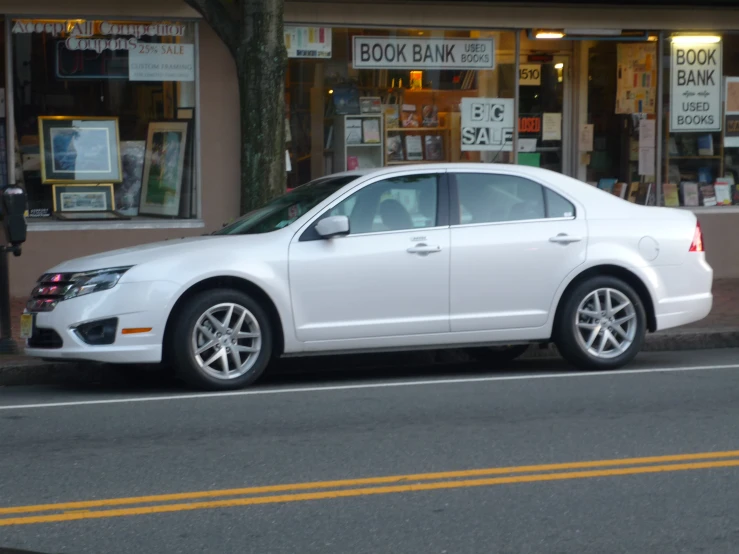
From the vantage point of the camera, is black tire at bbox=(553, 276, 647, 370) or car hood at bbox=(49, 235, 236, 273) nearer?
car hood at bbox=(49, 235, 236, 273)

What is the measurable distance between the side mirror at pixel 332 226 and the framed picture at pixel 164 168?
572cm

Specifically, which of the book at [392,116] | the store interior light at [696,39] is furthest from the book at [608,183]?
the book at [392,116]

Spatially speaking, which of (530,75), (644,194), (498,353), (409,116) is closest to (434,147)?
(409,116)

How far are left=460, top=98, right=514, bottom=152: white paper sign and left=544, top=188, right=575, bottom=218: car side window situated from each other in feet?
18.8

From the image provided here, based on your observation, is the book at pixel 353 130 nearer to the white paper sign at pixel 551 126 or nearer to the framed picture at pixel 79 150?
the white paper sign at pixel 551 126

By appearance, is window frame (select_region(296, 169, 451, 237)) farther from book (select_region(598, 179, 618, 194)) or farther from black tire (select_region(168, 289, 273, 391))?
book (select_region(598, 179, 618, 194))

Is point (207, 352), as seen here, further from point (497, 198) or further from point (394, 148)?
point (394, 148)

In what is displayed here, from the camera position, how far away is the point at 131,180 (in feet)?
44.4

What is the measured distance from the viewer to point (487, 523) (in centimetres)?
509

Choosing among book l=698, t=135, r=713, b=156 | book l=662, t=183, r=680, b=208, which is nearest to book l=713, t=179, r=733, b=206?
book l=698, t=135, r=713, b=156

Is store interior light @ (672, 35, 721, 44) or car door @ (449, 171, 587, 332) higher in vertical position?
store interior light @ (672, 35, 721, 44)

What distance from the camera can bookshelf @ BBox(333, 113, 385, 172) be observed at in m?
14.3

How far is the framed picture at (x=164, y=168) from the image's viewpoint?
13.6 meters

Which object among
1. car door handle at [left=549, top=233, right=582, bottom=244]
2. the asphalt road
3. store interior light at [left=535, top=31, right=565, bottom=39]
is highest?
store interior light at [left=535, top=31, right=565, bottom=39]
